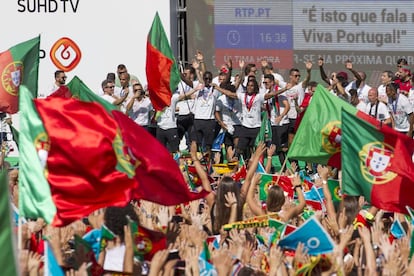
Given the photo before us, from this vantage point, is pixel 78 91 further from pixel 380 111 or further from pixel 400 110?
pixel 400 110

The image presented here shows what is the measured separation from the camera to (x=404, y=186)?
10.7m

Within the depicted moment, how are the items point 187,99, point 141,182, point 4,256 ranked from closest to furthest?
point 4,256 < point 141,182 < point 187,99

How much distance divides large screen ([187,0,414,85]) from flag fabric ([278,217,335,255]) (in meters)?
15.8

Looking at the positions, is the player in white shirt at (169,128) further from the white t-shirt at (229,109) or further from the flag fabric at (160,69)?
the flag fabric at (160,69)

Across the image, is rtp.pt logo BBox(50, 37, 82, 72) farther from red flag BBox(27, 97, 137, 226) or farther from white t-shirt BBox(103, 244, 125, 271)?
white t-shirt BBox(103, 244, 125, 271)

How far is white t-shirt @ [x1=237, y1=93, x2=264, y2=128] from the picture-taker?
21.3m

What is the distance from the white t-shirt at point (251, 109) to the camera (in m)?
21.3

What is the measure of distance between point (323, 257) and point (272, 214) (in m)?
2.19

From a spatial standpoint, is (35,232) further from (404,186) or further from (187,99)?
(187,99)

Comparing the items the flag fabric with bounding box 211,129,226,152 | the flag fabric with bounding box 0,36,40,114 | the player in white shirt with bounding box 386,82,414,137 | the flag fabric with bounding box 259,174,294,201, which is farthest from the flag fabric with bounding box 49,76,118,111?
the player in white shirt with bounding box 386,82,414,137

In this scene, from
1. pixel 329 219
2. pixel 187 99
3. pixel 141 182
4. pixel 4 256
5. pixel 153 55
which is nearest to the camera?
pixel 4 256

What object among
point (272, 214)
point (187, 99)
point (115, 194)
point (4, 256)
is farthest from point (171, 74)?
point (4, 256)

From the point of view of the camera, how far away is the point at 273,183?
13.9 metres

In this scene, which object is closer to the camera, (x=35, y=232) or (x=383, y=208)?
(x=35, y=232)
